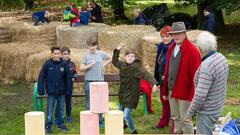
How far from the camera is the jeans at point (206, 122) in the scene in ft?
19.4

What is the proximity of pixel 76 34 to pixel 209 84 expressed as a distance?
31.3 feet

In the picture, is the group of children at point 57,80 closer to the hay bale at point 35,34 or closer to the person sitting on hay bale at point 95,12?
the hay bale at point 35,34

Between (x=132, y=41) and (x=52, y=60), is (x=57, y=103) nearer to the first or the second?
(x=52, y=60)

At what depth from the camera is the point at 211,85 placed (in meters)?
5.70

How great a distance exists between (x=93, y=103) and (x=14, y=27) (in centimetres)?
1239

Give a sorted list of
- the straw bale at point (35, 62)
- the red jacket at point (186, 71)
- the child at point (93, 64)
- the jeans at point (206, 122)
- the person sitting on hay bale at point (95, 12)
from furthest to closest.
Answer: the person sitting on hay bale at point (95, 12), the straw bale at point (35, 62), the child at point (93, 64), the red jacket at point (186, 71), the jeans at point (206, 122)

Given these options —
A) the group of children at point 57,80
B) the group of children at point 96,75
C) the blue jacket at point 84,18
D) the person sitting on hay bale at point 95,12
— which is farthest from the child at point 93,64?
the person sitting on hay bale at point 95,12

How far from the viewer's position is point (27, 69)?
12727 mm

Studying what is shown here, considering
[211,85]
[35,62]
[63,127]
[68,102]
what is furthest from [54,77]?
[35,62]

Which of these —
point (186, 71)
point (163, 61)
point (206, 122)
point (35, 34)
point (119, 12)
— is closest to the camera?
point (206, 122)

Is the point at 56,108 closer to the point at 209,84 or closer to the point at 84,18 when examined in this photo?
the point at 209,84

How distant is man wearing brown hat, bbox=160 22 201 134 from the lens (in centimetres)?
681

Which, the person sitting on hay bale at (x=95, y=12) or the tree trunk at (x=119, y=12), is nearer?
the person sitting on hay bale at (x=95, y=12)

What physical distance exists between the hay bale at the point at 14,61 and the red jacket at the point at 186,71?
674 cm
